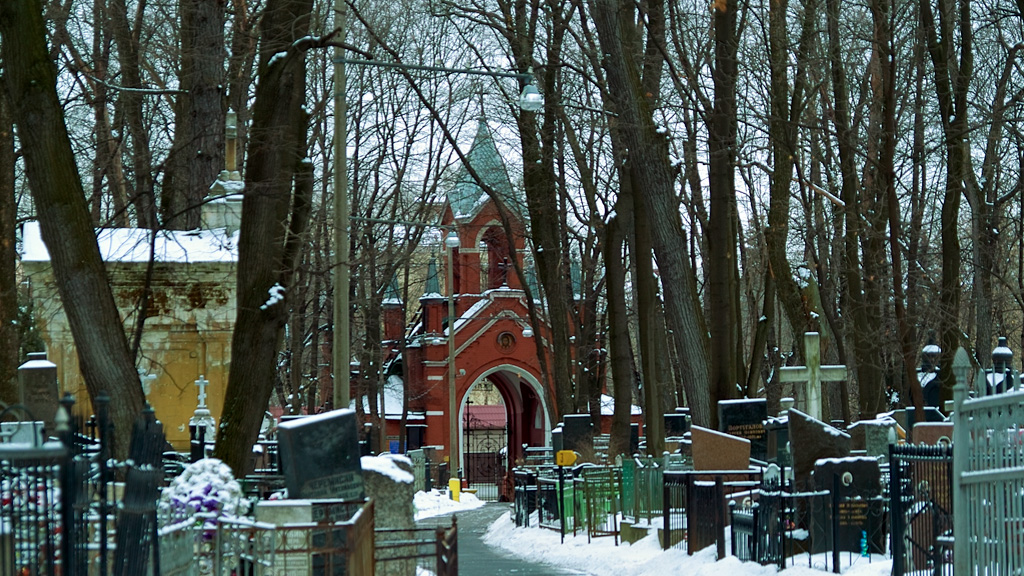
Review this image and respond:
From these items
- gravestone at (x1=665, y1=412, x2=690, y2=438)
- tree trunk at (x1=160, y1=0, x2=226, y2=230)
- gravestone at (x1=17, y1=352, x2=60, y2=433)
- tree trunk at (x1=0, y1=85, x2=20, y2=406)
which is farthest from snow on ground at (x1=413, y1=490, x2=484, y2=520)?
tree trunk at (x1=0, y1=85, x2=20, y2=406)

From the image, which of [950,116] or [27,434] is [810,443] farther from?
[950,116]

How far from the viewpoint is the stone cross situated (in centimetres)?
2238

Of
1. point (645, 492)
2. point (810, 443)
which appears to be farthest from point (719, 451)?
point (645, 492)

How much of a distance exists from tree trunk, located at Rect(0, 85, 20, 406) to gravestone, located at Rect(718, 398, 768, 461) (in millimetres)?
9900

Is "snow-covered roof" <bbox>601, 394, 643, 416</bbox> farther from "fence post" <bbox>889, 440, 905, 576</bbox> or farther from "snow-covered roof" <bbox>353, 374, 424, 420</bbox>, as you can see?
"fence post" <bbox>889, 440, 905, 576</bbox>

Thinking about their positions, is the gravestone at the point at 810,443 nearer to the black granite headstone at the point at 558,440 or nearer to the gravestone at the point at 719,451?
the gravestone at the point at 719,451

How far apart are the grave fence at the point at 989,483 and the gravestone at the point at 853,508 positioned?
5.15m

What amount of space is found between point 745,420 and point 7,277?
34.9ft

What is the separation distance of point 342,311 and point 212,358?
5210mm

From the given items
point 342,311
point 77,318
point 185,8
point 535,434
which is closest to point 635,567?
point 342,311

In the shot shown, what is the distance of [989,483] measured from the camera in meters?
8.38

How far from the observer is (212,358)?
22.2 meters

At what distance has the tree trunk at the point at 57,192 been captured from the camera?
12.5 meters

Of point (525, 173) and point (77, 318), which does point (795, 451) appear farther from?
point (525, 173)
